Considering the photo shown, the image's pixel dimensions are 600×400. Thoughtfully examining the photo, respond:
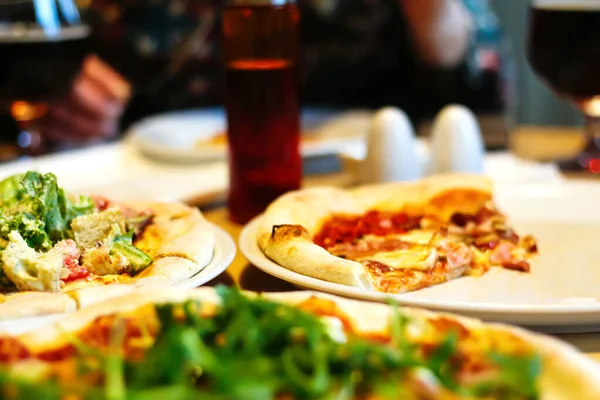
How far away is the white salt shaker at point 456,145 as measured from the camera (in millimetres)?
1982

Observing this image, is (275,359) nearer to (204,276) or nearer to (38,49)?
(204,276)

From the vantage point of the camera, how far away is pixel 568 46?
216 cm

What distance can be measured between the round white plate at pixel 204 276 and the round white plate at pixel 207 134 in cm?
83

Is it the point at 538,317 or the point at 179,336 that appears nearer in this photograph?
the point at 179,336

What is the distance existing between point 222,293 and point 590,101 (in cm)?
172

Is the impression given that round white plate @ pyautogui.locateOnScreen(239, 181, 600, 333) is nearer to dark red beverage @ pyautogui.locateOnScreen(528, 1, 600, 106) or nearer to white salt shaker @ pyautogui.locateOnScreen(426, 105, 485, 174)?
white salt shaker @ pyautogui.locateOnScreen(426, 105, 485, 174)

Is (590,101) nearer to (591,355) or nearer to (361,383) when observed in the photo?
(591,355)

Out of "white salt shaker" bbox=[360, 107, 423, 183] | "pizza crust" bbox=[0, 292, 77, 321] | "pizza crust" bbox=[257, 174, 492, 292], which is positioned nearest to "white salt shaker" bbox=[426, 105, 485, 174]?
"white salt shaker" bbox=[360, 107, 423, 183]

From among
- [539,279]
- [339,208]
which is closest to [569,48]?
[339,208]

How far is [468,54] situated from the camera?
345 centimetres

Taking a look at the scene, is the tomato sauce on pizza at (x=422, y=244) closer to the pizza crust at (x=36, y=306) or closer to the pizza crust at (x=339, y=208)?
the pizza crust at (x=339, y=208)

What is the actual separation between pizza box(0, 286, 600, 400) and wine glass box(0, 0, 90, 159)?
129 centimetres

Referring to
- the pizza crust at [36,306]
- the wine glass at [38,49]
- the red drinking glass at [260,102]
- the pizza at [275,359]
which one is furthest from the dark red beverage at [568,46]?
the pizza crust at [36,306]

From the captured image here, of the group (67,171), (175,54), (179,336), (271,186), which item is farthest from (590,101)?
(175,54)
